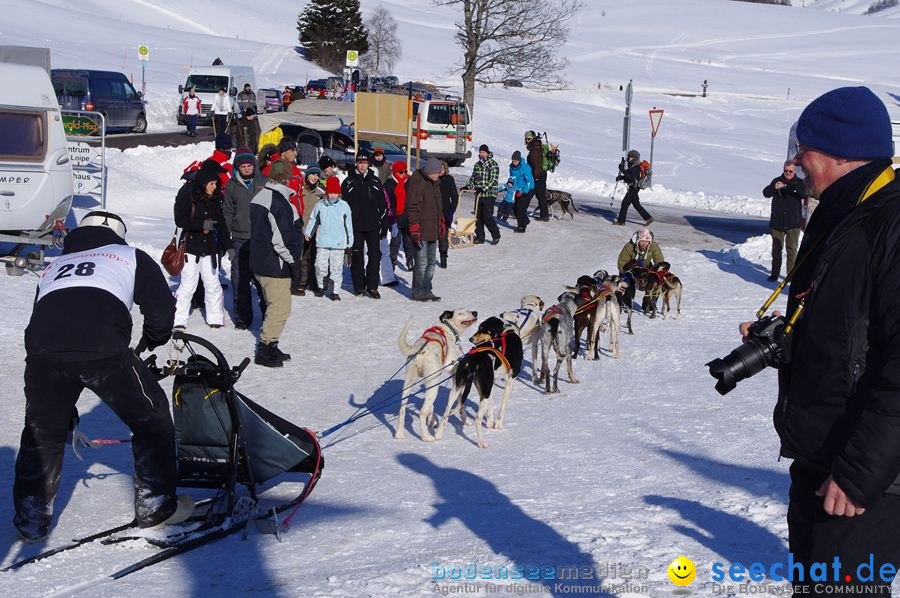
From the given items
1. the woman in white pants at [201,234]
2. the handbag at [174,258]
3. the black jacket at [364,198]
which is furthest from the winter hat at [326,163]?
the handbag at [174,258]

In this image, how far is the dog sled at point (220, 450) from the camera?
5117mm

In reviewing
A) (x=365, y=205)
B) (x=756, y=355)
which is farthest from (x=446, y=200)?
(x=756, y=355)

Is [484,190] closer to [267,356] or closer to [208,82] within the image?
[267,356]

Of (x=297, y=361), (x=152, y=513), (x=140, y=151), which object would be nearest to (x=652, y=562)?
(x=152, y=513)

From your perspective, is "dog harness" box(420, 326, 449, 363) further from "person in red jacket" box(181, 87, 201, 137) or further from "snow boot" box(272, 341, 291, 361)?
"person in red jacket" box(181, 87, 201, 137)

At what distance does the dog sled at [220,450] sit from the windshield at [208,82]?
31951 mm

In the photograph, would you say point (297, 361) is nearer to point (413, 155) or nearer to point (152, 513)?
point (152, 513)

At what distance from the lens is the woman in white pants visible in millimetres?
10188

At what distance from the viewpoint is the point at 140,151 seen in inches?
893

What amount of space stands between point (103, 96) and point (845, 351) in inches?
1158

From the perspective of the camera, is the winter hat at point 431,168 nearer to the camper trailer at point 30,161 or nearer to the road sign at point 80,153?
the camper trailer at point 30,161

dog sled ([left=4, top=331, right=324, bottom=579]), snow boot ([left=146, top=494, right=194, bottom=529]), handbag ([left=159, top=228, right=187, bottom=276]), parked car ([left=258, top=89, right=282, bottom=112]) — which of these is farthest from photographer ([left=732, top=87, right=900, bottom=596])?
parked car ([left=258, top=89, right=282, bottom=112])

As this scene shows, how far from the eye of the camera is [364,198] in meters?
12.1

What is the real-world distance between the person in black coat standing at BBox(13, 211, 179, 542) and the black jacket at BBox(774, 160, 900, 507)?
331 cm
